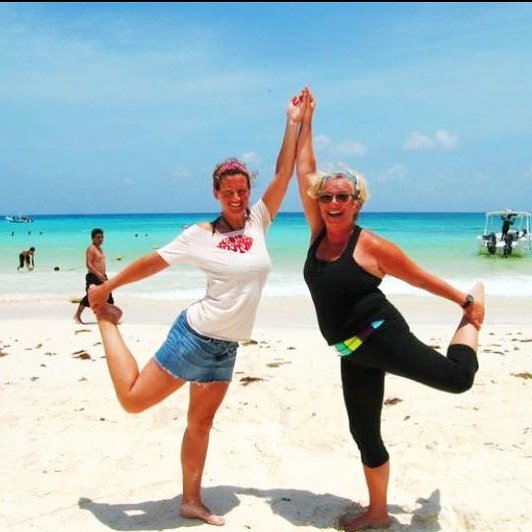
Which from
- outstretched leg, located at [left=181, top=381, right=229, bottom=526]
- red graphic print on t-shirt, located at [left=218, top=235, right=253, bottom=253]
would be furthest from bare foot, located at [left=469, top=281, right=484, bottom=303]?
outstretched leg, located at [left=181, top=381, right=229, bottom=526]

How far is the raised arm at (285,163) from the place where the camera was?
419 cm

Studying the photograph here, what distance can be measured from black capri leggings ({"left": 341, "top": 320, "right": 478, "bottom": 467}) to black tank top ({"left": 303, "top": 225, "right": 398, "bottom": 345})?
0.35 feet

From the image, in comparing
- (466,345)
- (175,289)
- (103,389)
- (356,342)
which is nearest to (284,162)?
(356,342)

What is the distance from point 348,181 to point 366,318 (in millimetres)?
834

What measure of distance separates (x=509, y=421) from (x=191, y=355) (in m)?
3.55

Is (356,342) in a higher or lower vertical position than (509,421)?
higher

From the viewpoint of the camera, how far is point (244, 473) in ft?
16.0

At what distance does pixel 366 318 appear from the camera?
141 inches

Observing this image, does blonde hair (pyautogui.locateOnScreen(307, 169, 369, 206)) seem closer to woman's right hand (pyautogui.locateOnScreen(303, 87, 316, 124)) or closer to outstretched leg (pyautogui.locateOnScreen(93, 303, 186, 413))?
woman's right hand (pyautogui.locateOnScreen(303, 87, 316, 124))

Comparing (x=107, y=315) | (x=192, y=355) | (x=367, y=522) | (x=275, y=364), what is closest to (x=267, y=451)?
(x=367, y=522)

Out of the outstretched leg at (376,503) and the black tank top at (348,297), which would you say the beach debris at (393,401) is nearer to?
the outstretched leg at (376,503)

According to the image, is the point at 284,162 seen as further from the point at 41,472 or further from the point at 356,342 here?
the point at 41,472

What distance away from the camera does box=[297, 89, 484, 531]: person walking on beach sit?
3.56 metres

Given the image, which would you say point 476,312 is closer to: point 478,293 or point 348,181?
point 478,293
